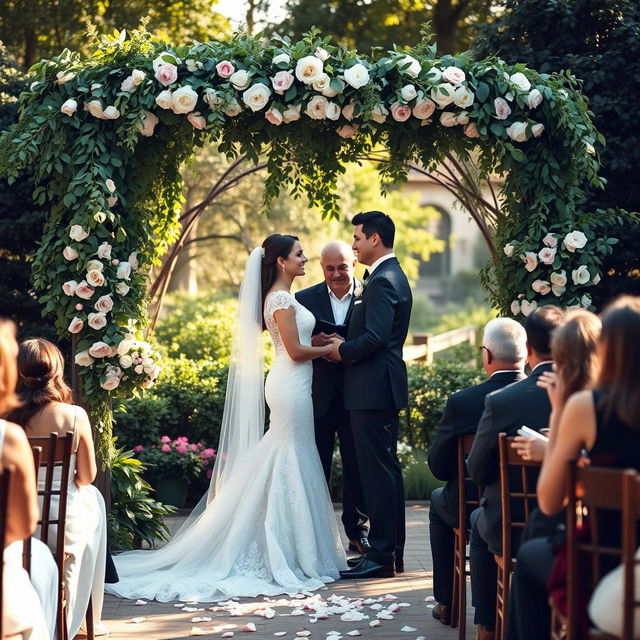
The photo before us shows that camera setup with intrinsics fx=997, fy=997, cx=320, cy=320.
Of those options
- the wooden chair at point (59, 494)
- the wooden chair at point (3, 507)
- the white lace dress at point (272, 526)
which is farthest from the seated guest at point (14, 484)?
the white lace dress at point (272, 526)

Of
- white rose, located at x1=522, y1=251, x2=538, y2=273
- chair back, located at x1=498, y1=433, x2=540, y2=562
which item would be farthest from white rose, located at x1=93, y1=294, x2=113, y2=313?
chair back, located at x1=498, y1=433, x2=540, y2=562

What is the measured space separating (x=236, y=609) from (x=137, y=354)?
167 centimetres

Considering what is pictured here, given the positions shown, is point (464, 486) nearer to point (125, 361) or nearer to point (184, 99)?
point (125, 361)

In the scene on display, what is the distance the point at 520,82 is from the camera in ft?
19.8

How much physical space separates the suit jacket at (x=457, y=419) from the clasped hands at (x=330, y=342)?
61.7 inches

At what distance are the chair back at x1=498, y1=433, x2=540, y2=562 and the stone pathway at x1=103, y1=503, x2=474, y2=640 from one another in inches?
39.4

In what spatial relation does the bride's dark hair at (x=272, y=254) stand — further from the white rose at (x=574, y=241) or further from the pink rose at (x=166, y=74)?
the white rose at (x=574, y=241)

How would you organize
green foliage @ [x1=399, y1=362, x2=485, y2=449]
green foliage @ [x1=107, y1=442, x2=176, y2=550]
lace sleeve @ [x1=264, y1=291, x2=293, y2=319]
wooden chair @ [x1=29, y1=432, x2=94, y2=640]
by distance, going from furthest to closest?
green foliage @ [x1=399, y1=362, x2=485, y2=449] → green foliage @ [x1=107, y1=442, x2=176, y2=550] → lace sleeve @ [x1=264, y1=291, x2=293, y2=319] → wooden chair @ [x1=29, y1=432, x2=94, y2=640]

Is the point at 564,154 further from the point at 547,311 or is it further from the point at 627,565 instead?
the point at 627,565

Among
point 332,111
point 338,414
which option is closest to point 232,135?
point 332,111

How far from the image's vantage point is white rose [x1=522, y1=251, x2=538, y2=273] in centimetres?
621

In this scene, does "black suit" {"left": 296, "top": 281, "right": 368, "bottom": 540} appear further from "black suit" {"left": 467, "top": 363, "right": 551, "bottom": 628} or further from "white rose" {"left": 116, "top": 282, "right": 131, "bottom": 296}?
"black suit" {"left": 467, "top": 363, "right": 551, "bottom": 628}

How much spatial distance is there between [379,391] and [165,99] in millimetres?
2145

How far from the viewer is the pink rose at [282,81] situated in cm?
587
